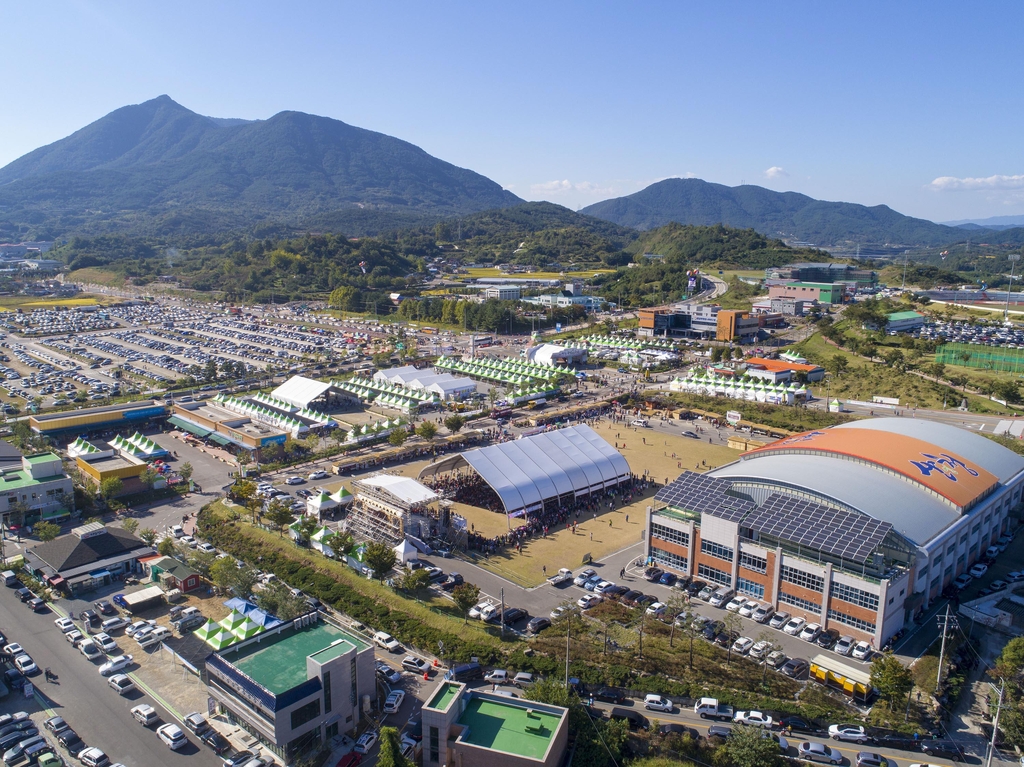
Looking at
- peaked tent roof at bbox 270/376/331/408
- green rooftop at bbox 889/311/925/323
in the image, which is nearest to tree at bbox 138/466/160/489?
peaked tent roof at bbox 270/376/331/408

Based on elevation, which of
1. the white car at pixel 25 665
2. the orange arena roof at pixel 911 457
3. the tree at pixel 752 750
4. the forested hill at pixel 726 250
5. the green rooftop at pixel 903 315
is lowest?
the white car at pixel 25 665

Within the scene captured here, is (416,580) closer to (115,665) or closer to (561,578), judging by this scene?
(561,578)

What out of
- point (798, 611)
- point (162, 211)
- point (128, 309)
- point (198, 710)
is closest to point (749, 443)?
point (798, 611)

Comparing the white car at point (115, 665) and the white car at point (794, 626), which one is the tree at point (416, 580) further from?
the white car at point (794, 626)

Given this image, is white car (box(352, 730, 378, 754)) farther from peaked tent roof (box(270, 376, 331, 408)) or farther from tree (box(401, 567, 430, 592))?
peaked tent roof (box(270, 376, 331, 408))

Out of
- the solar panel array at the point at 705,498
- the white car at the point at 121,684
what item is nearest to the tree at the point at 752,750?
the solar panel array at the point at 705,498

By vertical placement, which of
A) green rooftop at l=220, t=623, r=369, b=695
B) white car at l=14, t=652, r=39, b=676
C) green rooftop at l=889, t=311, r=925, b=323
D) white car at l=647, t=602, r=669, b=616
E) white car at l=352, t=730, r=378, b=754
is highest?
green rooftop at l=889, t=311, r=925, b=323

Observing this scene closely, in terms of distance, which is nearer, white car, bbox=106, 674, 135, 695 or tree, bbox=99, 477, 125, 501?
white car, bbox=106, 674, 135, 695
